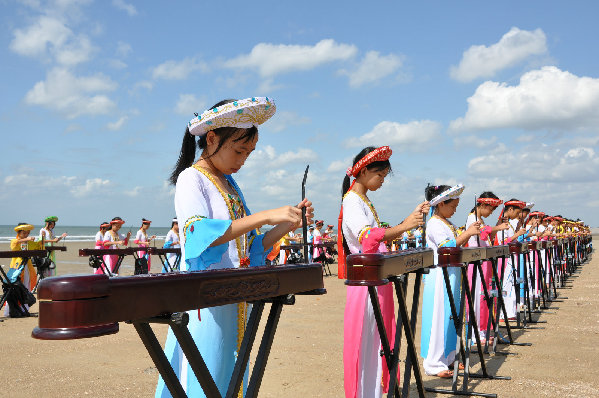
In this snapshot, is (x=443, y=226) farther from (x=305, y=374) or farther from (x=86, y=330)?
(x=86, y=330)

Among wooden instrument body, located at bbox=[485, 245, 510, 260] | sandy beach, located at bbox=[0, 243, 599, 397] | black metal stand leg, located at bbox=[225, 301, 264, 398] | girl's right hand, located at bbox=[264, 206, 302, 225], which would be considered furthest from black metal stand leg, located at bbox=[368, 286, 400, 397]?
wooden instrument body, located at bbox=[485, 245, 510, 260]

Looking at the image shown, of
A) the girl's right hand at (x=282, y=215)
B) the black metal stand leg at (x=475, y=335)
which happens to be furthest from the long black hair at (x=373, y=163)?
the girl's right hand at (x=282, y=215)

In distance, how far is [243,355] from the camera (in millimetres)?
1814

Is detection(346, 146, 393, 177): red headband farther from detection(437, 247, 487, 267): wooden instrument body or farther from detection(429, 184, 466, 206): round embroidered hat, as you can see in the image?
detection(429, 184, 466, 206): round embroidered hat

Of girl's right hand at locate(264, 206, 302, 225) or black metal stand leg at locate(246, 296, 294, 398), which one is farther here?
girl's right hand at locate(264, 206, 302, 225)

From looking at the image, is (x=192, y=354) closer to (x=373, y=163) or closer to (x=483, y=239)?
(x=373, y=163)

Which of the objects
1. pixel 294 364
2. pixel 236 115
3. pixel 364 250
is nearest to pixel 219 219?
pixel 236 115

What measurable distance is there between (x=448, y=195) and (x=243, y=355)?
4.25 meters

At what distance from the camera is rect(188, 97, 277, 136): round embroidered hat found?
254 centimetres

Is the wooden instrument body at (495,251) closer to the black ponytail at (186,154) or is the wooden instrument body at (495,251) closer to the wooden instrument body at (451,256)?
the wooden instrument body at (451,256)

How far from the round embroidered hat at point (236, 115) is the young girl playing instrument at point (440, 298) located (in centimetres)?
339

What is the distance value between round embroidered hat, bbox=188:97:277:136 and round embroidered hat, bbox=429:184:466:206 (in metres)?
3.36

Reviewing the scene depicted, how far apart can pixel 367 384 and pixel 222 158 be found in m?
2.16

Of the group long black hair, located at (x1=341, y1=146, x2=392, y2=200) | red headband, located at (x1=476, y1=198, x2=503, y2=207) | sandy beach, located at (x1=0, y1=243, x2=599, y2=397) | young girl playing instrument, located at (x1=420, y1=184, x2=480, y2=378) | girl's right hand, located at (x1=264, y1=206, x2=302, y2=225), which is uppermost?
long black hair, located at (x1=341, y1=146, x2=392, y2=200)
